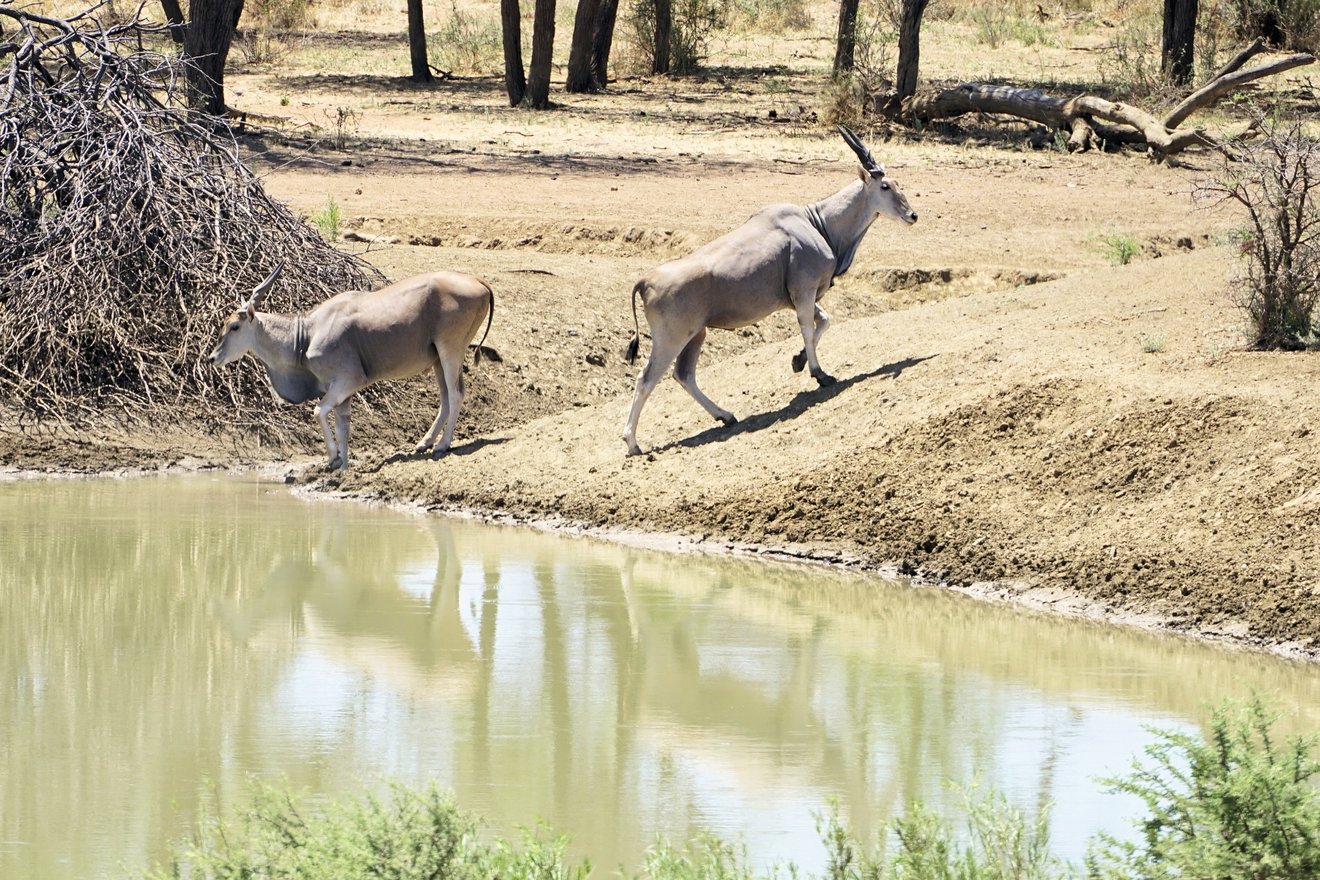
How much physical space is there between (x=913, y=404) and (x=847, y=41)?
53.7ft

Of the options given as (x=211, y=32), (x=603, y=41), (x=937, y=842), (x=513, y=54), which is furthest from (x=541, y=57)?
(x=937, y=842)

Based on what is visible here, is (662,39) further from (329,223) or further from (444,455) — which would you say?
(444,455)

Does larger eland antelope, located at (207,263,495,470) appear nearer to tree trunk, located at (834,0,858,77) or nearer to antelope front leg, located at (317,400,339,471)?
antelope front leg, located at (317,400,339,471)

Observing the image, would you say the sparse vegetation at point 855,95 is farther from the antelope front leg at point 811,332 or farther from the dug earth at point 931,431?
the antelope front leg at point 811,332

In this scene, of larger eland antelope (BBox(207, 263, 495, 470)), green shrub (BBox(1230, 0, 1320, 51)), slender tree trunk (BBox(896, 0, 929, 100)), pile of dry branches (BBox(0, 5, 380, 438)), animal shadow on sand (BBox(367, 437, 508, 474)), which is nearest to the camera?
larger eland antelope (BBox(207, 263, 495, 470))

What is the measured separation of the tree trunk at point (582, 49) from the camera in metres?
28.7

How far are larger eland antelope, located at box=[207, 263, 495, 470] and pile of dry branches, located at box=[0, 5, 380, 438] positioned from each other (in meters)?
1.01

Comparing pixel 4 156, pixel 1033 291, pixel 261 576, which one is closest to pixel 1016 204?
pixel 1033 291

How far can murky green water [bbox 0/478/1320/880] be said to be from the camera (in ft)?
20.9

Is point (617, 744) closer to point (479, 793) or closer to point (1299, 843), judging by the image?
point (479, 793)

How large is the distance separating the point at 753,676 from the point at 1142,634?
6.20 feet

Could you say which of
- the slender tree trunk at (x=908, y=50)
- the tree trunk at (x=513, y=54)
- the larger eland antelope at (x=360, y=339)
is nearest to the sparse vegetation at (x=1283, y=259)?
the larger eland antelope at (x=360, y=339)

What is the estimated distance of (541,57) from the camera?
1042 inches

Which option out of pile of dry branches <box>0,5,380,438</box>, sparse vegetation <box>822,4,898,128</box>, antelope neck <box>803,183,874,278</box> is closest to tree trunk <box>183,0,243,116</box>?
pile of dry branches <box>0,5,380,438</box>
